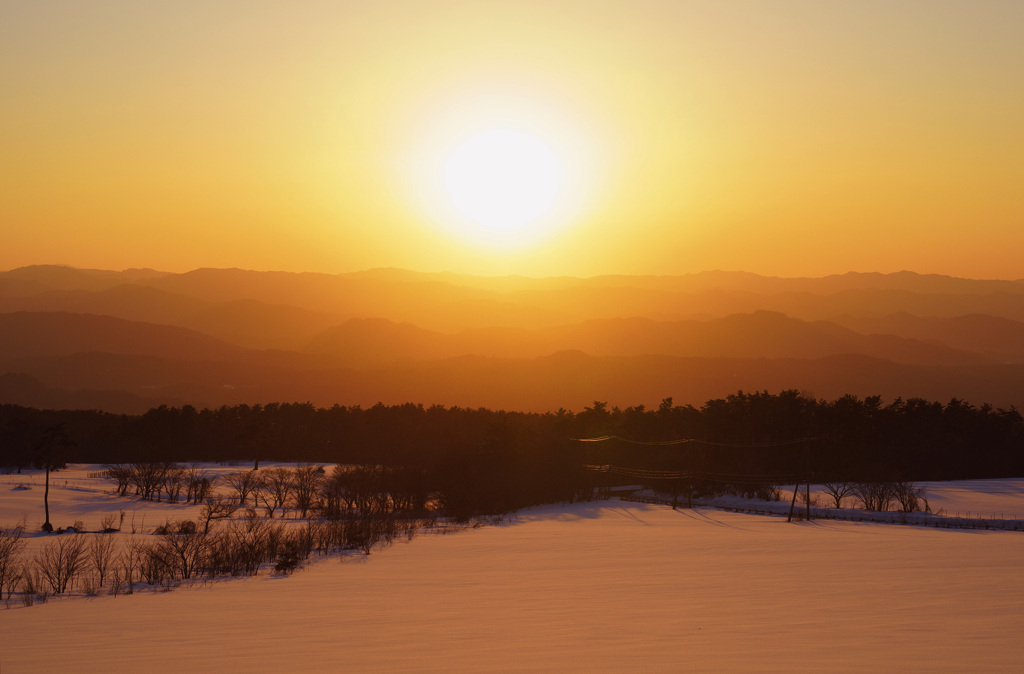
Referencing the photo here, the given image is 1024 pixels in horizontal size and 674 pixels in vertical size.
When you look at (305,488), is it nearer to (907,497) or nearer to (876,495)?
(876,495)

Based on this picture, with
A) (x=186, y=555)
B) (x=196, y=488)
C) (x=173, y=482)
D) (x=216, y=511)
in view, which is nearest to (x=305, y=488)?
(x=196, y=488)

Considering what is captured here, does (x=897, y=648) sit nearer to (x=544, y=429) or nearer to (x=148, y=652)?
(x=148, y=652)

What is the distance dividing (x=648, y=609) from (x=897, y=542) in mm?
24844

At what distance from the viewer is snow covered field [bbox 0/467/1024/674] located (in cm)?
1412

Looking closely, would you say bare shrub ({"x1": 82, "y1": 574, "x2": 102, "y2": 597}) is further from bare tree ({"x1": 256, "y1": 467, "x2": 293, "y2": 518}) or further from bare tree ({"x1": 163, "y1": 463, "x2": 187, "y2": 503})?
bare tree ({"x1": 163, "y1": 463, "x2": 187, "y2": 503})

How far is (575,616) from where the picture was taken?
18.7m

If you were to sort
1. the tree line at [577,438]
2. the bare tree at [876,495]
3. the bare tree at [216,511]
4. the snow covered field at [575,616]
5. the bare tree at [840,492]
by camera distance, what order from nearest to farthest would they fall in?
the snow covered field at [575,616] < the bare tree at [216,511] < the bare tree at [876,495] < the bare tree at [840,492] < the tree line at [577,438]

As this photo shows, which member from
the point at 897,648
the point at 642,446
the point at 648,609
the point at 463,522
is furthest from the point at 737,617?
the point at 642,446

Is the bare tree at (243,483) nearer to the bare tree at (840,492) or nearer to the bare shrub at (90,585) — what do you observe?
the bare shrub at (90,585)

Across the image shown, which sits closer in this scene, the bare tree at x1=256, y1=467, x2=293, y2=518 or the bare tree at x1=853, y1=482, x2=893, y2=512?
the bare tree at x1=853, y1=482, x2=893, y2=512

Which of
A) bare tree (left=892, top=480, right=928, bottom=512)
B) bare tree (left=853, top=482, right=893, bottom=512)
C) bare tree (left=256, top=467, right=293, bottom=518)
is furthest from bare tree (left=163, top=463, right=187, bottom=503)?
bare tree (left=892, top=480, right=928, bottom=512)

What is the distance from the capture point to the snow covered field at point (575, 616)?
14125 mm

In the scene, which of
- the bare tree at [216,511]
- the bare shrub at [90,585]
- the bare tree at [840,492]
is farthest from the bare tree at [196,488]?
the bare tree at [840,492]

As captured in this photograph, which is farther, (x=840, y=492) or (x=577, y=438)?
(x=577, y=438)
